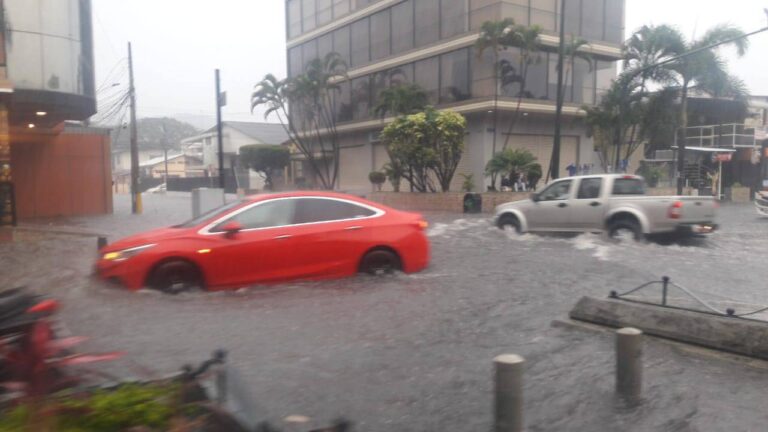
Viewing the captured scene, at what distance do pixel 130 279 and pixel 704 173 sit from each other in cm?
3371

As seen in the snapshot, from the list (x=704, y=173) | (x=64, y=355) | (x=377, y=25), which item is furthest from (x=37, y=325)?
(x=704, y=173)

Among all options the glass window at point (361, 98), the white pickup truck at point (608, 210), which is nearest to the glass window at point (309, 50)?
the glass window at point (361, 98)

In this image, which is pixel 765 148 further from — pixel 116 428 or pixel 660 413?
pixel 116 428

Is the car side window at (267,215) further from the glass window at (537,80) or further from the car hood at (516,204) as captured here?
the glass window at (537,80)

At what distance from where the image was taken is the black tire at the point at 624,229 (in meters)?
12.6

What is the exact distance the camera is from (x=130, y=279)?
744cm

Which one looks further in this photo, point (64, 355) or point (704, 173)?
point (704, 173)

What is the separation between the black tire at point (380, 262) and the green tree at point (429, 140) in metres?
15.8

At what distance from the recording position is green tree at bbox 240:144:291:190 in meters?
43.3

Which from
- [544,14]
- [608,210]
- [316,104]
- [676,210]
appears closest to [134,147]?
[316,104]

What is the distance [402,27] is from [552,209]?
1965 centimetres

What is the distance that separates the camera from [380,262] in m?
8.66

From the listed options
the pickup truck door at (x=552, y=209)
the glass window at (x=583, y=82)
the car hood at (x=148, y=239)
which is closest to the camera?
the car hood at (x=148, y=239)

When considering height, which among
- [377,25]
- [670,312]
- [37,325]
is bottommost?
[670,312]
